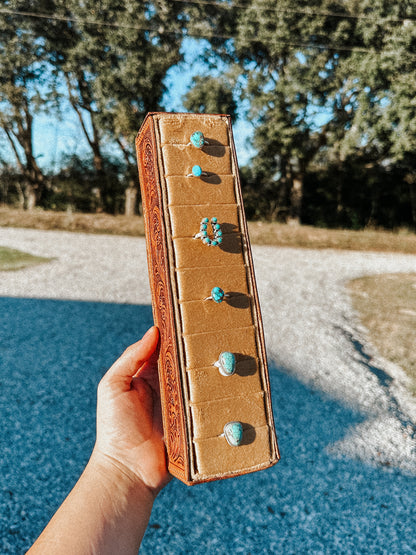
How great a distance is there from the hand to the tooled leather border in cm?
12

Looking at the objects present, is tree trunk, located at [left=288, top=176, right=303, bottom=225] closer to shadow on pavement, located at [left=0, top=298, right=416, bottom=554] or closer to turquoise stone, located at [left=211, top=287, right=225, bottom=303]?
shadow on pavement, located at [left=0, top=298, right=416, bottom=554]

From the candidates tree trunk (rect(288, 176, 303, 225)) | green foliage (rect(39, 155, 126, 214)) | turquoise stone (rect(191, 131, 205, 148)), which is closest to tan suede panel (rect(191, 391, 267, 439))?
turquoise stone (rect(191, 131, 205, 148))

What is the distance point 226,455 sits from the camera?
105 cm

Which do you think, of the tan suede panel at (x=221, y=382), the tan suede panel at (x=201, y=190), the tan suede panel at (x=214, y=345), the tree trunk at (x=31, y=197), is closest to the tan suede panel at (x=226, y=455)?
the tan suede panel at (x=221, y=382)

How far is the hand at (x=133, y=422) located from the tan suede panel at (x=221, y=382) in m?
0.25

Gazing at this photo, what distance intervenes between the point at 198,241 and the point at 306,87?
11.5m

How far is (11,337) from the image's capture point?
378 cm

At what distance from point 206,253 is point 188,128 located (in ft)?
1.24

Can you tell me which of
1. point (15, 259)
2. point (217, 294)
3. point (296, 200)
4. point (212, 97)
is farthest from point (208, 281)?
point (296, 200)

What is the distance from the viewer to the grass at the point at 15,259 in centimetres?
609

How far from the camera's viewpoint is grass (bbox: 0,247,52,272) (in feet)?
20.0

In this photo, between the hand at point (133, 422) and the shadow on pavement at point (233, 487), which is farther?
the shadow on pavement at point (233, 487)

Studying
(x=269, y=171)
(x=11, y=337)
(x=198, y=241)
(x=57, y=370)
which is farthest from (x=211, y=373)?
(x=269, y=171)

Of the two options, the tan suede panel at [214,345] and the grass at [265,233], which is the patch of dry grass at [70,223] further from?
the tan suede panel at [214,345]
